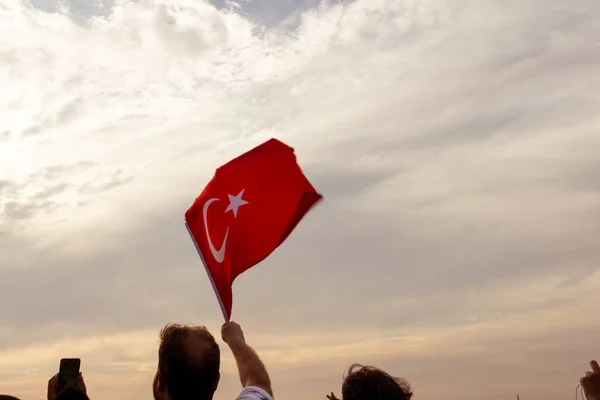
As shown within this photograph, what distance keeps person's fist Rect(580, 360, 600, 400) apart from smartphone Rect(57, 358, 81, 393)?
5487 mm

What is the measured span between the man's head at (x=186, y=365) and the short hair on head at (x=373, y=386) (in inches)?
48.3

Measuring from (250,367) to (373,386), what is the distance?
1467 mm

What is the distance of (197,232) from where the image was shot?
1025cm

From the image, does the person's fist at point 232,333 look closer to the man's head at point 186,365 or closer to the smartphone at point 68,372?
the man's head at point 186,365

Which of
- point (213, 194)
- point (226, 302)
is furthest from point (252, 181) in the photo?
point (226, 302)

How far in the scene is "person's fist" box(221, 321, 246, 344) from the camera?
23.5ft

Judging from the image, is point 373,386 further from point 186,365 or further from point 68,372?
point 68,372

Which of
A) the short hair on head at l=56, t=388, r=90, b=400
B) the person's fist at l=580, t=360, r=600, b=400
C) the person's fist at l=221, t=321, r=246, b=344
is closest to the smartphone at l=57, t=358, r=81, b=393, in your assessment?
the short hair on head at l=56, t=388, r=90, b=400

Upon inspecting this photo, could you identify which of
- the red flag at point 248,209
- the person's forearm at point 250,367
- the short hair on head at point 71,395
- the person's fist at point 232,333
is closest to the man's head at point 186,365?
the person's forearm at point 250,367

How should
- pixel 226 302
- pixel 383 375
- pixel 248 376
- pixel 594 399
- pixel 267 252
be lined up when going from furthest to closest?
pixel 267 252 → pixel 226 302 → pixel 594 399 → pixel 248 376 → pixel 383 375

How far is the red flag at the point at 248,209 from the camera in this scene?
10.1 metres

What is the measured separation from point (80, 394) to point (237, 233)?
4.26 metres

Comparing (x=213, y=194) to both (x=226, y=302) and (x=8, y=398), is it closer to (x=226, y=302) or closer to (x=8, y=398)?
(x=226, y=302)

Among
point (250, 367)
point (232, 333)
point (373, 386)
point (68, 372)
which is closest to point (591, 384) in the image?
point (373, 386)
